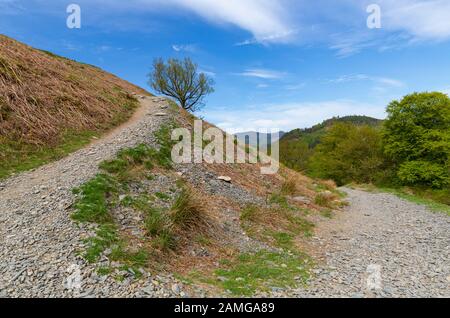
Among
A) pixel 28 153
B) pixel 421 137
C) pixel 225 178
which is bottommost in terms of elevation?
pixel 225 178

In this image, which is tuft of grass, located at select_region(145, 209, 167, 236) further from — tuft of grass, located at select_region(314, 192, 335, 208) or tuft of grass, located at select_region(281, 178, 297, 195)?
tuft of grass, located at select_region(314, 192, 335, 208)

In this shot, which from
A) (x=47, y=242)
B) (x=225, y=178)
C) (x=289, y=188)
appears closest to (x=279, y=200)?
(x=289, y=188)

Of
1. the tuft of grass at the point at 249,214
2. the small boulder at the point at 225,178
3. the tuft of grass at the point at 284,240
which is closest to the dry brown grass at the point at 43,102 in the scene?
the small boulder at the point at 225,178

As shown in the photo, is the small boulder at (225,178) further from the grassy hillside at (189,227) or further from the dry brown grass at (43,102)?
the dry brown grass at (43,102)

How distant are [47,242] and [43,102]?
10013 millimetres

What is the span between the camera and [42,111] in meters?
13.1

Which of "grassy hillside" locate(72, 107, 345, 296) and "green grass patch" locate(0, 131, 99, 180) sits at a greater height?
"green grass patch" locate(0, 131, 99, 180)

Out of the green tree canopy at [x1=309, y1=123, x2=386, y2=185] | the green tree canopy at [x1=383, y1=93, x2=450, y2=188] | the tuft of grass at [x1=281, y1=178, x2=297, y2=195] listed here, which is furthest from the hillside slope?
the green tree canopy at [x1=309, y1=123, x2=386, y2=185]

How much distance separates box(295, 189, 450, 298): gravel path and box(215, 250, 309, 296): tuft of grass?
42cm

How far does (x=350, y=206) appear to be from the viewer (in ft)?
46.9

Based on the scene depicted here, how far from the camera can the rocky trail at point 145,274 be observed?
487cm

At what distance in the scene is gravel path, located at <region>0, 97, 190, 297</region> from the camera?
4.72 metres

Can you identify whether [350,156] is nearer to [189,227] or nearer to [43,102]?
[43,102]
